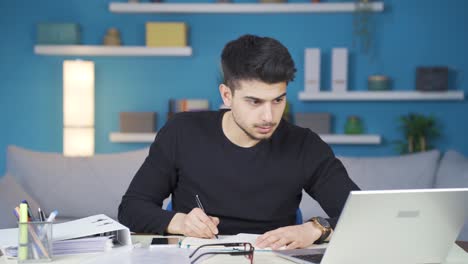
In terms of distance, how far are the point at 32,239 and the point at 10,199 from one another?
74.7 inches

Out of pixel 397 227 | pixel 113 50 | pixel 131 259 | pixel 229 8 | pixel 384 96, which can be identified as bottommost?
pixel 131 259

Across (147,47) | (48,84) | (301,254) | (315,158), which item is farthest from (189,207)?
(48,84)

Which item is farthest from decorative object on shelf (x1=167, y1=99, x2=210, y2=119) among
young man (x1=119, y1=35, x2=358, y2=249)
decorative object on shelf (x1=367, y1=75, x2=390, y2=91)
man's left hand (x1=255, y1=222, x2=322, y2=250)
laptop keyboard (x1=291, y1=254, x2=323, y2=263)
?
laptop keyboard (x1=291, y1=254, x2=323, y2=263)

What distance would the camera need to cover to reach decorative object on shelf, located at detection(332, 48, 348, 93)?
498 cm

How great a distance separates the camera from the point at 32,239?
159cm

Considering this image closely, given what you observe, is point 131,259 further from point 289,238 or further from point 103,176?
point 103,176

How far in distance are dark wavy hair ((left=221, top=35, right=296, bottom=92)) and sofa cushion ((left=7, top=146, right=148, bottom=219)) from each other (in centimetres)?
178

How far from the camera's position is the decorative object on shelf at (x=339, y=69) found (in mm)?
4984

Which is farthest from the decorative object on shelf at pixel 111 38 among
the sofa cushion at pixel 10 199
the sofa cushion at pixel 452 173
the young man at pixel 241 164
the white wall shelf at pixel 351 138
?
the young man at pixel 241 164

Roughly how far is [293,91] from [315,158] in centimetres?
299

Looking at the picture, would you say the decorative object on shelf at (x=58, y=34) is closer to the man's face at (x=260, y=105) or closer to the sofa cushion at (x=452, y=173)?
the sofa cushion at (x=452, y=173)

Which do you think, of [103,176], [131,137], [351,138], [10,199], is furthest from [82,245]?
[351,138]

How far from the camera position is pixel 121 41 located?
5.24 meters

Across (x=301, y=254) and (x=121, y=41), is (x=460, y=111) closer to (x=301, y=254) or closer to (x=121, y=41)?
(x=121, y=41)
